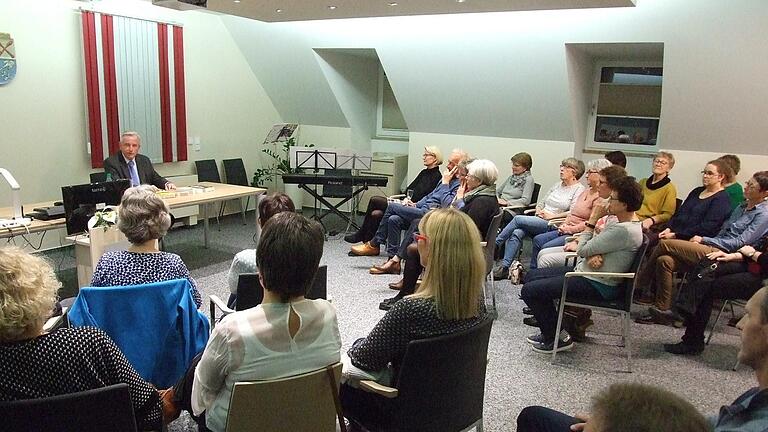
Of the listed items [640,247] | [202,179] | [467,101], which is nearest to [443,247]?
[640,247]

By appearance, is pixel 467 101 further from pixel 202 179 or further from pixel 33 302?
pixel 33 302

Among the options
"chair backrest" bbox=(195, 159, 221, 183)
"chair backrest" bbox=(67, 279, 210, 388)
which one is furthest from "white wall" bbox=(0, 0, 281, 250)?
"chair backrest" bbox=(67, 279, 210, 388)

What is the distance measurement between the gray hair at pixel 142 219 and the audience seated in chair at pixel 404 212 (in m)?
3.21

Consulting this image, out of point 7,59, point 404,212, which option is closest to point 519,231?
point 404,212

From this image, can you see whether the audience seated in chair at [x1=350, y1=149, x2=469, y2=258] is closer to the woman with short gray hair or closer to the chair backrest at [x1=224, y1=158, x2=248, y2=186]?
the chair backrest at [x1=224, y1=158, x2=248, y2=186]

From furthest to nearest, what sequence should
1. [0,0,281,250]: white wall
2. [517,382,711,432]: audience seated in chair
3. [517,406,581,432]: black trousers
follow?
[0,0,281,250]: white wall → [517,406,581,432]: black trousers → [517,382,711,432]: audience seated in chair

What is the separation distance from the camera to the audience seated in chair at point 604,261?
3334 mm

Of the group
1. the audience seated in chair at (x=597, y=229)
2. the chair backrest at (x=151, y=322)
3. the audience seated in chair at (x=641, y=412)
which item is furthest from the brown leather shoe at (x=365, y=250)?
the audience seated in chair at (x=641, y=412)

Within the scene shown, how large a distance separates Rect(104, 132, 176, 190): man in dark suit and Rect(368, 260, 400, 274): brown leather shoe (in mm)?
2013

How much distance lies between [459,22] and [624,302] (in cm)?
369

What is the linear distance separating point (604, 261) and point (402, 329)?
1.90 metres

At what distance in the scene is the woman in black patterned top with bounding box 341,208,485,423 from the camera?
A: 1959 mm

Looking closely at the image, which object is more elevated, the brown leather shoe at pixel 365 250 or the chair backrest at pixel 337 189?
the chair backrest at pixel 337 189

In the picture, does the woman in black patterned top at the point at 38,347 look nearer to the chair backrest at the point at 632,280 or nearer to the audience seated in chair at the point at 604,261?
the audience seated in chair at the point at 604,261
